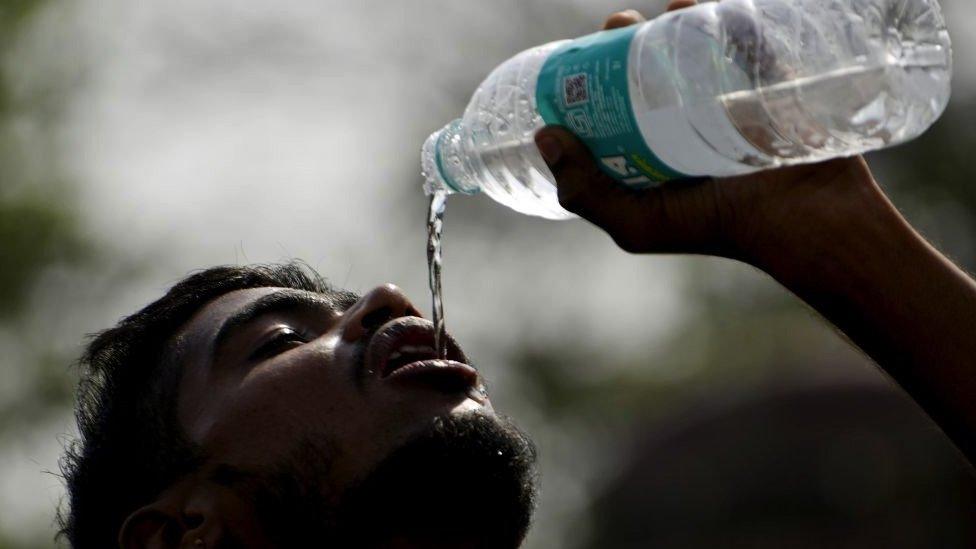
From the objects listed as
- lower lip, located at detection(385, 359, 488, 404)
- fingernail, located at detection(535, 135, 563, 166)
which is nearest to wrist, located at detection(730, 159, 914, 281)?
fingernail, located at detection(535, 135, 563, 166)

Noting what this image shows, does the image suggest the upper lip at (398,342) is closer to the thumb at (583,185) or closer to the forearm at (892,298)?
the thumb at (583,185)

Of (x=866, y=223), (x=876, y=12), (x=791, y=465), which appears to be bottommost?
(x=791, y=465)

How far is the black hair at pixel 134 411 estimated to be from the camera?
4375mm

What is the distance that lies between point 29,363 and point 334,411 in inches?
517

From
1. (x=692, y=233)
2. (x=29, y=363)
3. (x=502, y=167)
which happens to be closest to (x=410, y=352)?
(x=502, y=167)

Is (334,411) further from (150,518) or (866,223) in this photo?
(866,223)

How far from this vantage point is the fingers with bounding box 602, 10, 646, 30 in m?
3.72

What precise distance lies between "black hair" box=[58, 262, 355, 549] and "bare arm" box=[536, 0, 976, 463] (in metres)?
1.20

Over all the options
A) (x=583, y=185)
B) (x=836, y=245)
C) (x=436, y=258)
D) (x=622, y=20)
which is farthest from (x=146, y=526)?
(x=836, y=245)

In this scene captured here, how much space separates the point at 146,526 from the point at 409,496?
681 mm

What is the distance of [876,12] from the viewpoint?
3.76 m

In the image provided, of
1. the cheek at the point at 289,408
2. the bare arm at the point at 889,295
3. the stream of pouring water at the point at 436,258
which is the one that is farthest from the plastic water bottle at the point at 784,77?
the cheek at the point at 289,408

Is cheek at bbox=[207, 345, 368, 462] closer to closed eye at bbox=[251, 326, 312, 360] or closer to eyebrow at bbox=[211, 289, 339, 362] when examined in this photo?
closed eye at bbox=[251, 326, 312, 360]

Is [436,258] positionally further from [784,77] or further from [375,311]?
[784,77]
